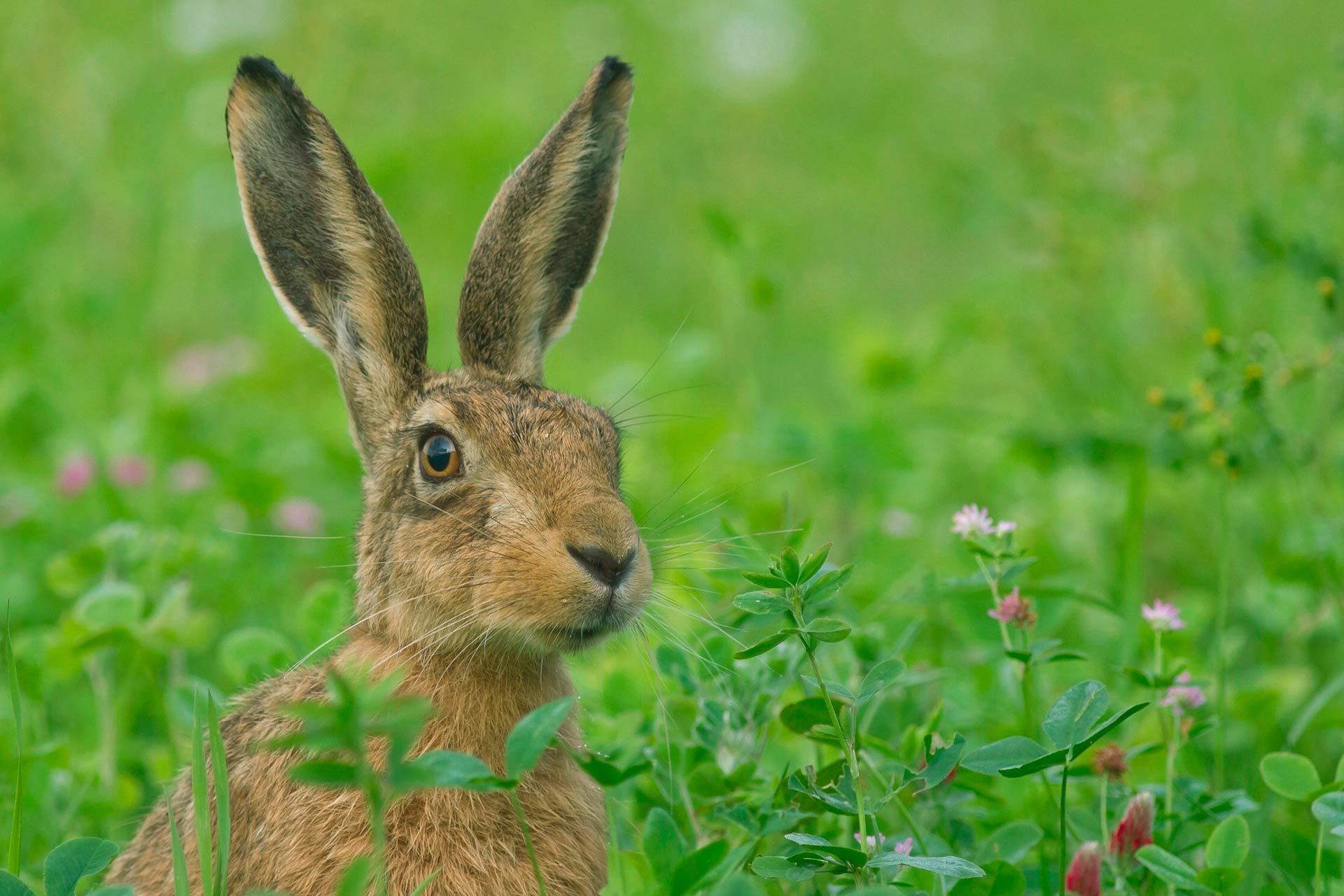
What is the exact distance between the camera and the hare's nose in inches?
143

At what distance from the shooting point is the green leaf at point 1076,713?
298cm

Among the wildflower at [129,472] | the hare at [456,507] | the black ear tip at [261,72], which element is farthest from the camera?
the wildflower at [129,472]

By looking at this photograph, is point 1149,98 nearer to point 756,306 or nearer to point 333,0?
point 756,306

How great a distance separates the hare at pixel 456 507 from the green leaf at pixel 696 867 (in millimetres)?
675

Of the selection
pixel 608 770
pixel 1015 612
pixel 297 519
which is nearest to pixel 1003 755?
pixel 1015 612

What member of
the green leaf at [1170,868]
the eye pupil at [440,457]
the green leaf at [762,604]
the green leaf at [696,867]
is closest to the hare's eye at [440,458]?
the eye pupil at [440,457]

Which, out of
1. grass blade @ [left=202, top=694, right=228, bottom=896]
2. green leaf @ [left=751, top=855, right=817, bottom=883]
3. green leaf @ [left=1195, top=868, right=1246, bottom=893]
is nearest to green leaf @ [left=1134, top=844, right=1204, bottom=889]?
green leaf @ [left=1195, top=868, right=1246, bottom=893]

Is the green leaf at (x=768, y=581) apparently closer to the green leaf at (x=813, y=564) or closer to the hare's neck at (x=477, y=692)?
the green leaf at (x=813, y=564)

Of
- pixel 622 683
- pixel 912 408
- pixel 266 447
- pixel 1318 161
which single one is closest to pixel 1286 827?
pixel 622 683

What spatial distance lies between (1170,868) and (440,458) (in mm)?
2097

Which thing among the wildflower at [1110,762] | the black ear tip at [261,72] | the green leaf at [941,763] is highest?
the black ear tip at [261,72]

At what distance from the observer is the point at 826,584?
299 cm

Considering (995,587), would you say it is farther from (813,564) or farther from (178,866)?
(178,866)

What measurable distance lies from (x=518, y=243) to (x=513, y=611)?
141 cm
